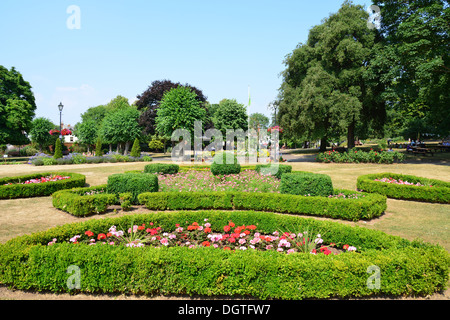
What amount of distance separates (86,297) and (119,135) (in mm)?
36406

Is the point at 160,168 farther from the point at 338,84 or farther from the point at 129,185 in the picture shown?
the point at 338,84

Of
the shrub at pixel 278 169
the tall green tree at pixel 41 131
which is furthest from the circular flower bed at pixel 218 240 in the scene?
the tall green tree at pixel 41 131

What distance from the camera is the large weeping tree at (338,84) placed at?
23.7 meters

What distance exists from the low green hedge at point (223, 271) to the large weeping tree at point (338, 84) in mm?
20529

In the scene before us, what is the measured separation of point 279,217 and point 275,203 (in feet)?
7.34

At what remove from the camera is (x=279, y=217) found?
7.04m

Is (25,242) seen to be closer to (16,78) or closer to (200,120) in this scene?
(200,120)

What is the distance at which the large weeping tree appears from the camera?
23688 mm

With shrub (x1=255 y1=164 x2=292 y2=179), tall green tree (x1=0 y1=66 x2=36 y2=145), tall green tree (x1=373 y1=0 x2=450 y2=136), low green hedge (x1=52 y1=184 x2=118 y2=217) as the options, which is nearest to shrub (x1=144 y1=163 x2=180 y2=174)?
shrub (x1=255 y1=164 x2=292 y2=179)

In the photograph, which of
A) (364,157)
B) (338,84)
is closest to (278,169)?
(364,157)

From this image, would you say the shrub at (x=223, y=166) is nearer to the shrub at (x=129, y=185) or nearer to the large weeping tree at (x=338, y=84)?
the shrub at (x=129, y=185)

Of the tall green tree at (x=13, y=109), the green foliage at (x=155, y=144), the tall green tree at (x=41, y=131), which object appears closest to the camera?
the tall green tree at (x=13, y=109)
